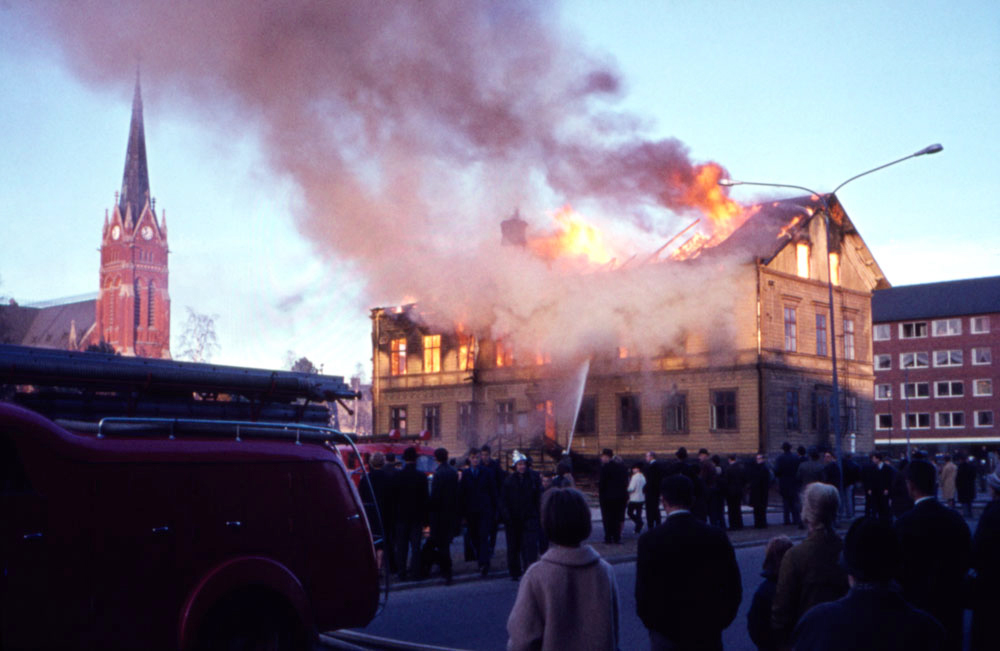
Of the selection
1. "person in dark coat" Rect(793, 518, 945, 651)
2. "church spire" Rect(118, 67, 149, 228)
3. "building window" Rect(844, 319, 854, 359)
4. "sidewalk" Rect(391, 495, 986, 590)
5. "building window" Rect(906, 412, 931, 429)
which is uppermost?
"church spire" Rect(118, 67, 149, 228)

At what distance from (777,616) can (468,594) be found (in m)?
9.10

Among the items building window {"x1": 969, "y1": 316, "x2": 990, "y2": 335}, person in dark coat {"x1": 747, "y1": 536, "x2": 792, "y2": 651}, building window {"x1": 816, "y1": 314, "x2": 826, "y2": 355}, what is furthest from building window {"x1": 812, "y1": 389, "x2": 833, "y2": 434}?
building window {"x1": 969, "y1": 316, "x2": 990, "y2": 335}

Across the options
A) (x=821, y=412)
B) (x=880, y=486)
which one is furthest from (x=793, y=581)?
(x=821, y=412)

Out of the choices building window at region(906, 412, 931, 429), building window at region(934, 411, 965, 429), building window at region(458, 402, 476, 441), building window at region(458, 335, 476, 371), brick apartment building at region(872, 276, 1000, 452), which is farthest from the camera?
building window at region(906, 412, 931, 429)

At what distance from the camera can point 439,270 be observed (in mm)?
41125

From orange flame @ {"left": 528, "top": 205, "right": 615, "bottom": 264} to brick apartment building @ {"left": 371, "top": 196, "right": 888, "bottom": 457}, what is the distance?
349 cm

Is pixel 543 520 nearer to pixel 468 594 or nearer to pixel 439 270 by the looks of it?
pixel 468 594

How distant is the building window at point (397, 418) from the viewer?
182 ft

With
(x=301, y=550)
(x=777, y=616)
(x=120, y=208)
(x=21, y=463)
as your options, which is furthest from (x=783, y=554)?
(x=120, y=208)

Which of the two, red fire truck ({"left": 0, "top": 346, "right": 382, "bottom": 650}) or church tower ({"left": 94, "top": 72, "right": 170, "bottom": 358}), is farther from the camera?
church tower ({"left": 94, "top": 72, "right": 170, "bottom": 358})

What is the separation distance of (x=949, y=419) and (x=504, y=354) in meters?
59.5

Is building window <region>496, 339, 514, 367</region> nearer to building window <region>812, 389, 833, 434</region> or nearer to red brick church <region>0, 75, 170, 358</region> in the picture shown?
building window <region>812, 389, 833, 434</region>

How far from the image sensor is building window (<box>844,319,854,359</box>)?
46969 millimetres

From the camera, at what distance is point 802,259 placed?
44.9 metres
